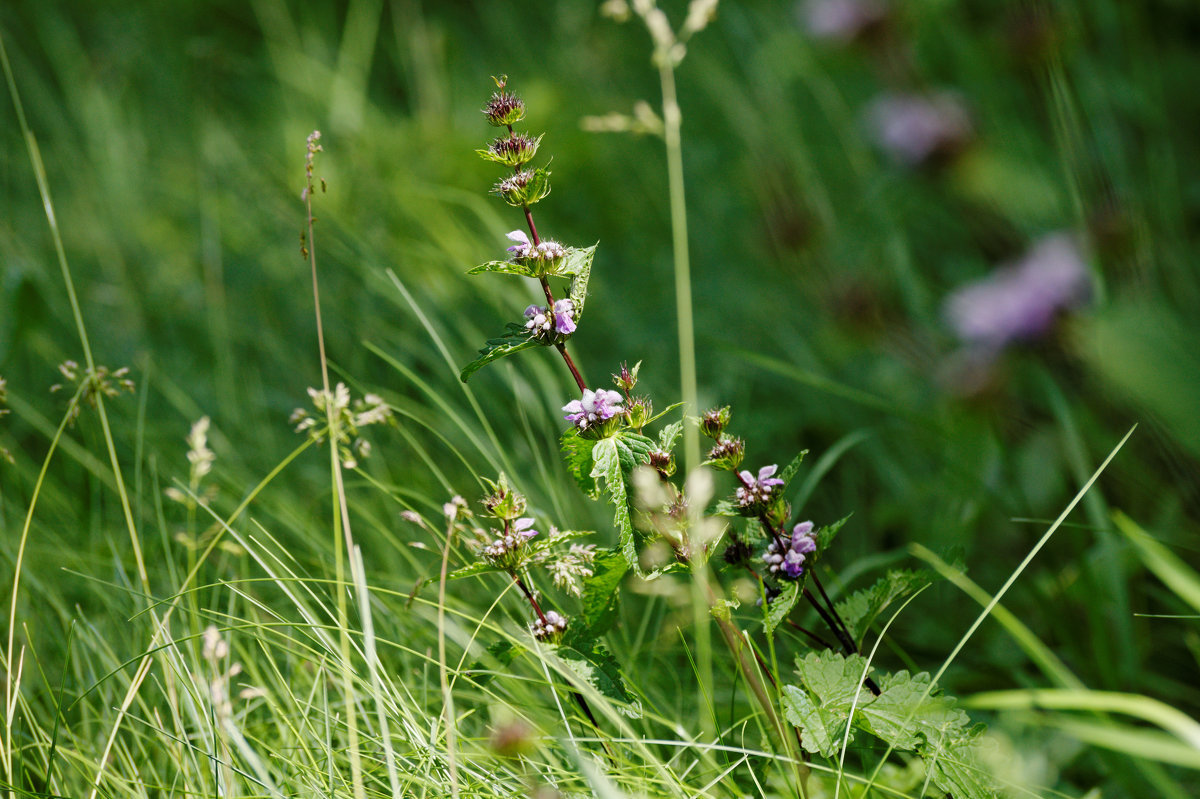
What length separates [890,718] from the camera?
772 mm

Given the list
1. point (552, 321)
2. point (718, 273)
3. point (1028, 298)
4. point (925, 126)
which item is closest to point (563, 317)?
point (552, 321)

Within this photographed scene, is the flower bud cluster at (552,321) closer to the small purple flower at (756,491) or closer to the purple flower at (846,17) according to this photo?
the small purple flower at (756,491)

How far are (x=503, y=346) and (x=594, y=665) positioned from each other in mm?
322

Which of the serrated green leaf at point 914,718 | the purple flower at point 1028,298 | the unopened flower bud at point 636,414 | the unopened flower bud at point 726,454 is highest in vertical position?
the unopened flower bud at point 636,414

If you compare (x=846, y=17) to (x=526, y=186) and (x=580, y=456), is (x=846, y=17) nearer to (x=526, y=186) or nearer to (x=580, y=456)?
(x=526, y=186)

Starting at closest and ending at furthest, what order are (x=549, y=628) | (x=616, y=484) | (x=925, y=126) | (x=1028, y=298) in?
1. (x=616, y=484)
2. (x=549, y=628)
3. (x=1028, y=298)
4. (x=925, y=126)

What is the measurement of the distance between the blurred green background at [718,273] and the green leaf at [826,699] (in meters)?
0.37

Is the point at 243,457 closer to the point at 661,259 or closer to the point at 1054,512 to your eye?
the point at 661,259

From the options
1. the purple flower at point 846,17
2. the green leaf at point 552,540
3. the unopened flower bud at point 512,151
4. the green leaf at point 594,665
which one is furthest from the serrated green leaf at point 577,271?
the purple flower at point 846,17

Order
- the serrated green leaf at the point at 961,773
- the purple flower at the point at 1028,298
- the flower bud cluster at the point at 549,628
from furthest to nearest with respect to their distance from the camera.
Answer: the purple flower at the point at 1028,298 < the flower bud cluster at the point at 549,628 < the serrated green leaf at the point at 961,773

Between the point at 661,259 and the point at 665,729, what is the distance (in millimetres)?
1268

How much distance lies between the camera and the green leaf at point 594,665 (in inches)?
32.5

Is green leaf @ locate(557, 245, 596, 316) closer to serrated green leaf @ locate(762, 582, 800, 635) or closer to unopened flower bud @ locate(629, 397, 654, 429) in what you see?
unopened flower bud @ locate(629, 397, 654, 429)

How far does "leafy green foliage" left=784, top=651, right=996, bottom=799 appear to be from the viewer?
0.75 meters
